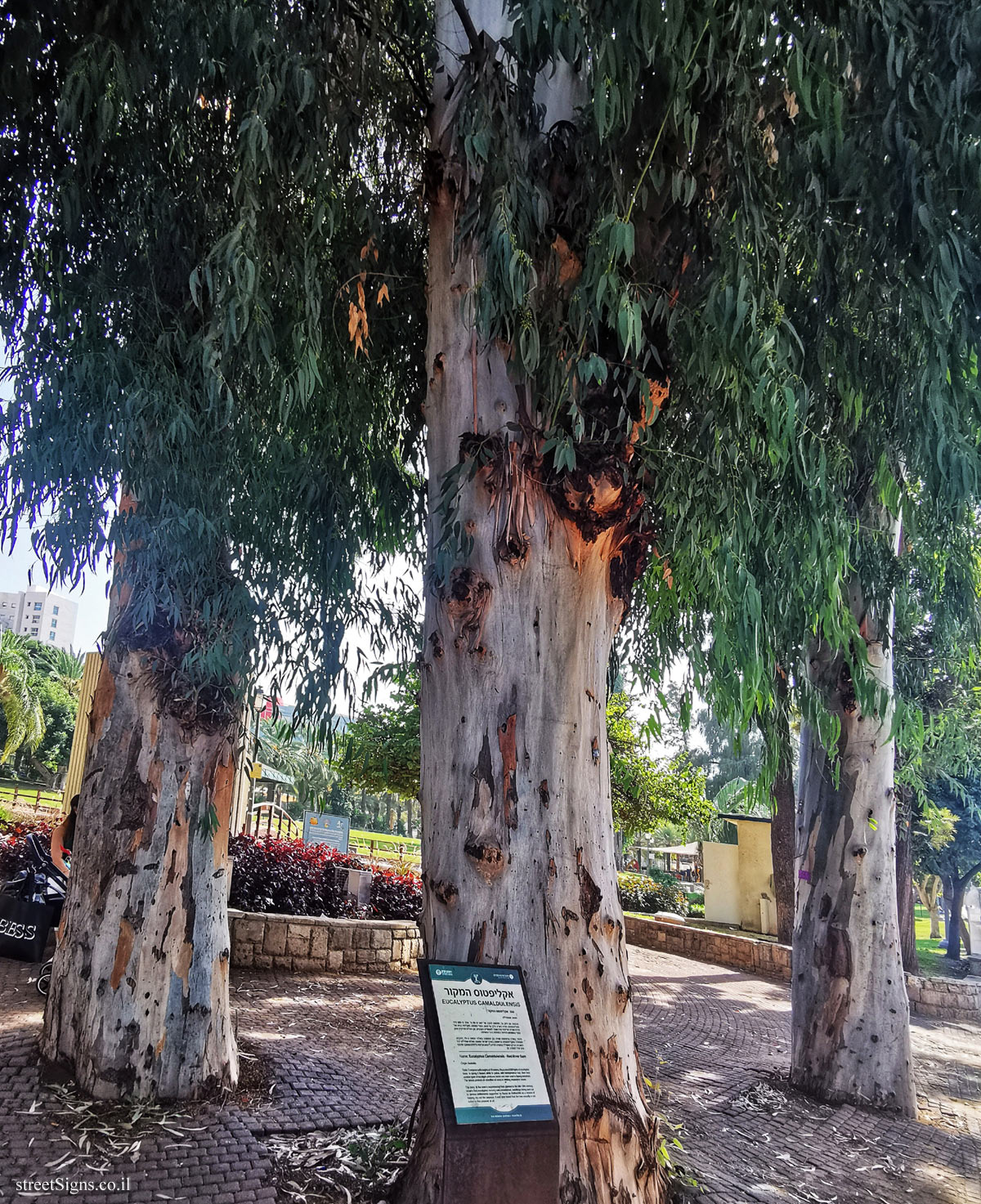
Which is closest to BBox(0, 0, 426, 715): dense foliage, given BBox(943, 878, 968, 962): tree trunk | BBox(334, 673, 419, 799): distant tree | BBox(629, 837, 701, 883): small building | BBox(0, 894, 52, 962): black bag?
BBox(0, 894, 52, 962): black bag

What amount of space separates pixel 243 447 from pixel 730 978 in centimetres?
1093

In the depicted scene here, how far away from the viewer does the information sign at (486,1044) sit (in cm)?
258

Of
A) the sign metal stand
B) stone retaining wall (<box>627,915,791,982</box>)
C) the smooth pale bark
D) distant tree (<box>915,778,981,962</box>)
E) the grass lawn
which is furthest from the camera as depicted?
the smooth pale bark

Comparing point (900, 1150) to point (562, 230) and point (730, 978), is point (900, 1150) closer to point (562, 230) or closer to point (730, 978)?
point (562, 230)

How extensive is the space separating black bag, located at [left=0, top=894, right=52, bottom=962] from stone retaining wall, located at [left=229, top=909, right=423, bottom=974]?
5.65 ft

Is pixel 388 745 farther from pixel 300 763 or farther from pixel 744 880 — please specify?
pixel 300 763

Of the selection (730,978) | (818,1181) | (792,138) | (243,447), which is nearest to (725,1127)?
(818,1181)

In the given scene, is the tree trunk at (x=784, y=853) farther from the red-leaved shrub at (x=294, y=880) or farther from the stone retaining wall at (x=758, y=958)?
the red-leaved shrub at (x=294, y=880)

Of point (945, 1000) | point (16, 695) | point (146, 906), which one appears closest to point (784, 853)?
point (945, 1000)

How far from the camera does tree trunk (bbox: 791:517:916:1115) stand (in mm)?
5996

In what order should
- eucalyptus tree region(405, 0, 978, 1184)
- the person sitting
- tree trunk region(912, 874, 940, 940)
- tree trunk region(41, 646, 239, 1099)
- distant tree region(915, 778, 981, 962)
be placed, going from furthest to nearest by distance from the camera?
1. tree trunk region(912, 874, 940, 940)
2. distant tree region(915, 778, 981, 962)
3. the person sitting
4. tree trunk region(41, 646, 239, 1099)
5. eucalyptus tree region(405, 0, 978, 1184)

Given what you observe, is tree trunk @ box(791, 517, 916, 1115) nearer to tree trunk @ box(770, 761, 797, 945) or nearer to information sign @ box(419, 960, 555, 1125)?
information sign @ box(419, 960, 555, 1125)

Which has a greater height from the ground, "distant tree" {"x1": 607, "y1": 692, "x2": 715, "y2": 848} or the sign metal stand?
"distant tree" {"x1": 607, "y1": 692, "x2": 715, "y2": 848}

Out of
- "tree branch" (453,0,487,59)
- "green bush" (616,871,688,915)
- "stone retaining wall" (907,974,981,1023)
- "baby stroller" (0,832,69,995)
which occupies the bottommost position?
"stone retaining wall" (907,974,981,1023)
